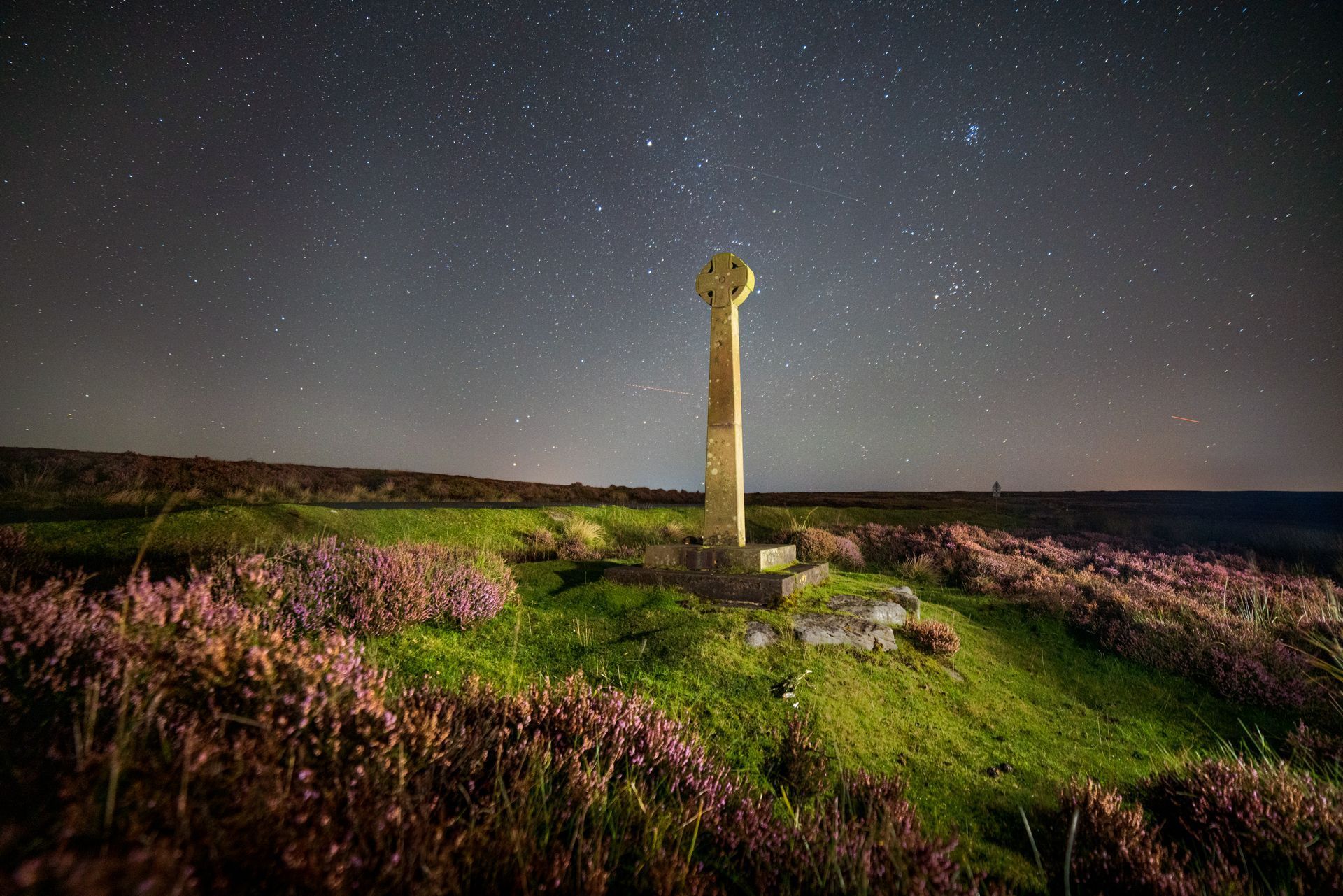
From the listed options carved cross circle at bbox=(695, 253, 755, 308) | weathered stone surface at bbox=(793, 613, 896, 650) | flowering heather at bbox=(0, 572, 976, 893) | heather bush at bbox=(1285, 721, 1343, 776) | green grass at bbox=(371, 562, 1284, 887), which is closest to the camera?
flowering heather at bbox=(0, 572, 976, 893)

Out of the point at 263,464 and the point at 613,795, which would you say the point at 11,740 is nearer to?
the point at 613,795

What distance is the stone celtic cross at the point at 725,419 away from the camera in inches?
328

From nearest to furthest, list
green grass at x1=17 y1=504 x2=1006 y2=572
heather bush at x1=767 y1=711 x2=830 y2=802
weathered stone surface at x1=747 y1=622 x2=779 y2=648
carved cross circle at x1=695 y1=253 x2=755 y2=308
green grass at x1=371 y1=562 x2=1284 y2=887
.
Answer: heather bush at x1=767 y1=711 x2=830 y2=802 → green grass at x1=371 y1=562 x2=1284 y2=887 → weathered stone surface at x1=747 y1=622 x2=779 y2=648 → green grass at x1=17 y1=504 x2=1006 y2=572 → carved cross circle at x1=695 y1=253 x2=755 y2=308

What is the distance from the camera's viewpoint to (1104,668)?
727 cm

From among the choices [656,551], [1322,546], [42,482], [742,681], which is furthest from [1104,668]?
[42,482]

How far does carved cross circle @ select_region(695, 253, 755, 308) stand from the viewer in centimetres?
872

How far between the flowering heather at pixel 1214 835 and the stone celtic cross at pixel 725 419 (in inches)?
203

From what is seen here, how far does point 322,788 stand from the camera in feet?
5.86

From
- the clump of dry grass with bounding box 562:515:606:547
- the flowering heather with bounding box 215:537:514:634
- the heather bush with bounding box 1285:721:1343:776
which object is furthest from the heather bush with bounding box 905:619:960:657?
the clump of dry grass with bounding box 562:515:606:547

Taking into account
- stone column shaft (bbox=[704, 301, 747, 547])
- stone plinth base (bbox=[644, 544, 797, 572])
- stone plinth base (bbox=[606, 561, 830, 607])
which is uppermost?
stone column shaft (bbox=[704, 301, 747, 547])

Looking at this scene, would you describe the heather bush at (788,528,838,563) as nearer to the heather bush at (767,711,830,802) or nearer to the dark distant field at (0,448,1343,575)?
the dark distant field at (0,448,1343,575)

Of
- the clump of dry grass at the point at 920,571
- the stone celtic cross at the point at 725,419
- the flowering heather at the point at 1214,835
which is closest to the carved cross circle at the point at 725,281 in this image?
the stone celtic cross at the point at 725,419

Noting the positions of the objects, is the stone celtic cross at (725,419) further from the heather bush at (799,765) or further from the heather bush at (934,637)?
the heather bush at (799,765)

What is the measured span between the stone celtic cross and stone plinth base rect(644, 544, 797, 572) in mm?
465
